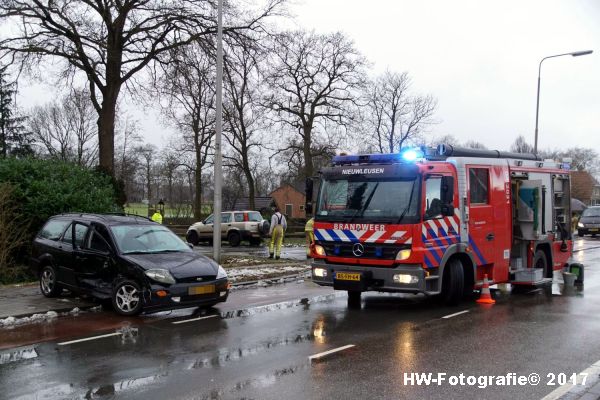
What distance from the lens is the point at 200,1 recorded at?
20.3 meters

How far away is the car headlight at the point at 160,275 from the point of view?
30.1 feet

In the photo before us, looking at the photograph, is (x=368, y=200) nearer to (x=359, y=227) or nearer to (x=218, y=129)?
(x=359, y=227)

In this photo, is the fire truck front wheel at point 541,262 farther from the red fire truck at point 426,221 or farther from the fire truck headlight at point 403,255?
the fire truck headlight at point 403,255

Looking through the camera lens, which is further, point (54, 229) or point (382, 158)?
point (54, 229)

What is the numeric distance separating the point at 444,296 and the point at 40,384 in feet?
23.1

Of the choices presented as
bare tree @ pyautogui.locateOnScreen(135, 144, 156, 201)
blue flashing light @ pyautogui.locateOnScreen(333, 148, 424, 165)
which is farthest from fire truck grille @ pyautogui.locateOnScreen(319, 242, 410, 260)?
bare tree @ pyautogui.locateOnScreen(135, 144, 156, 201)

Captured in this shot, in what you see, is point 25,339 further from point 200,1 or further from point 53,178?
point 200,1

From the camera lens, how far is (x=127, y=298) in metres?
9.47

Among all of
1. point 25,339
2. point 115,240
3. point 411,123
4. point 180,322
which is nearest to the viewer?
point 25,339

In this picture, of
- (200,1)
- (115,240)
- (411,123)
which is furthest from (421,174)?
(411,123)

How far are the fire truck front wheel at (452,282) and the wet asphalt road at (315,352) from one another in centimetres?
24

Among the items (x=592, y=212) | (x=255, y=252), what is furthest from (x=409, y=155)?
(x=592, y=212)

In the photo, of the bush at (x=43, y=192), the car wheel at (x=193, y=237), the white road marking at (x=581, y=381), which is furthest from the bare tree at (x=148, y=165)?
the white road marking at (x=581, y=381)

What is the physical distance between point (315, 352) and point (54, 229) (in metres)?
6.77
